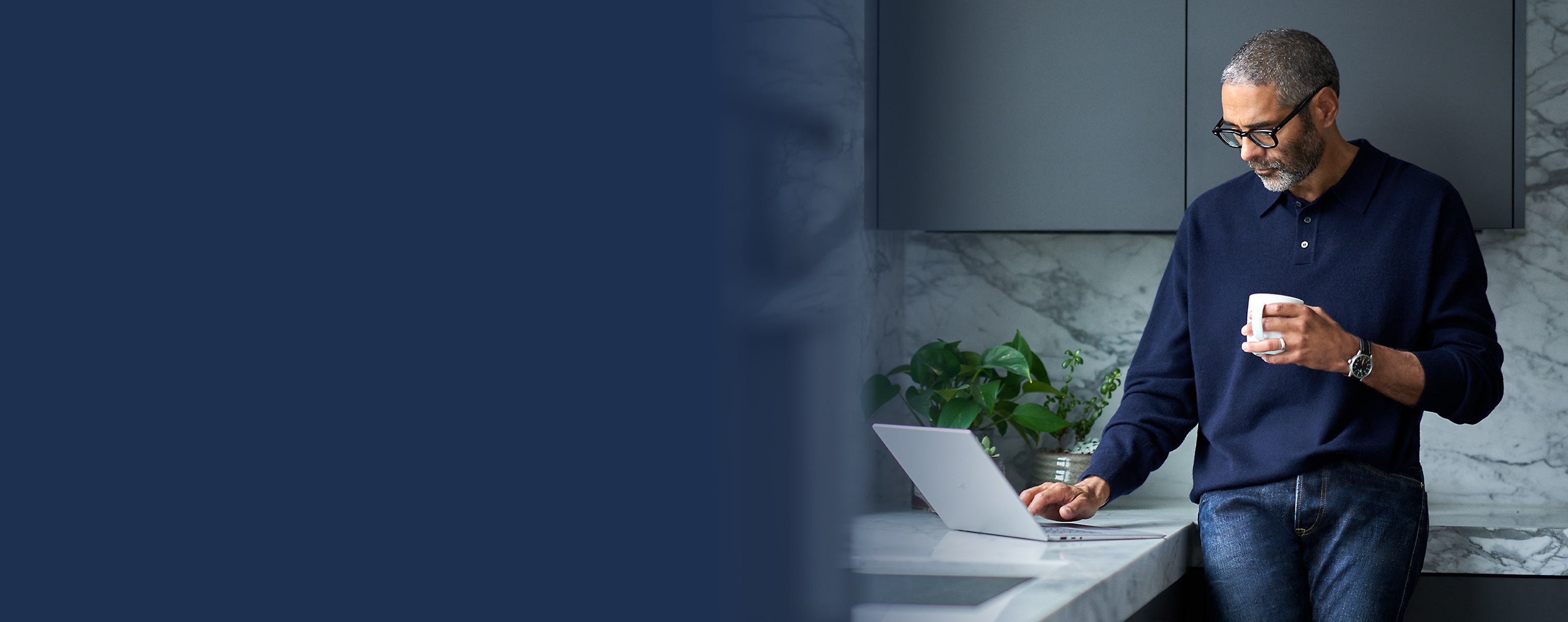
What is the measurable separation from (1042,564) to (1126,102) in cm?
94

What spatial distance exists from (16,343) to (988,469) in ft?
4.55

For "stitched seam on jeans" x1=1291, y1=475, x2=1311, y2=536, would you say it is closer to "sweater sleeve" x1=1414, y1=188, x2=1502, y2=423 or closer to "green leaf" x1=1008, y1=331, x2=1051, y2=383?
"sweater sleeve" x1=1414, y1=188, x2=1502, y2=423

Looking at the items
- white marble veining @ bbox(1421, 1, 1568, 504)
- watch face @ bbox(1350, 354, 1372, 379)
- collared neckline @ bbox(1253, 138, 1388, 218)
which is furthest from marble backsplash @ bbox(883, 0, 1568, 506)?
watch face @ bbox(1350, 354, 1372, 379)

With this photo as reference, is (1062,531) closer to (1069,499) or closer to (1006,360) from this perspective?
(1069,499)

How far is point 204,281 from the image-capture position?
6.3 inches

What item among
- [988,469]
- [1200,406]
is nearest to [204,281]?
[988,469]

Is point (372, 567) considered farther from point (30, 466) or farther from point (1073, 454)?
point (1073, 454)

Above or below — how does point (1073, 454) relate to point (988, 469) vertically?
below

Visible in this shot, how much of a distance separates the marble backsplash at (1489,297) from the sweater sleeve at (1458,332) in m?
0.71

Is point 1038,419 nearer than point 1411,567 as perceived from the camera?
No

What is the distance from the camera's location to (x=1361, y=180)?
5.05 feet

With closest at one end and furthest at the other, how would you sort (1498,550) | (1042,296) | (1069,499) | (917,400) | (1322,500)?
(1322,500), (1069,499), (1498,550), (917,400), (1042,296)

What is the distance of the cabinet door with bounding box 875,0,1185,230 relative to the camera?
6.47 ft

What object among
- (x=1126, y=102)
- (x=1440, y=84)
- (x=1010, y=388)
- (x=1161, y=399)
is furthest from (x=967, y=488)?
(x=1440, y=84)
